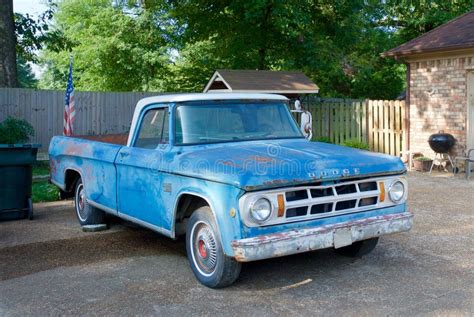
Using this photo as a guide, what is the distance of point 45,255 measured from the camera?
6000 mm

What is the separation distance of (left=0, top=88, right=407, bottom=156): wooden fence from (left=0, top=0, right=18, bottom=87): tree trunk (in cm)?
41

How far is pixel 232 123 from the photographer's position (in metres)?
5.68

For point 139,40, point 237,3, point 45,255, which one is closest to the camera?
point 45,255

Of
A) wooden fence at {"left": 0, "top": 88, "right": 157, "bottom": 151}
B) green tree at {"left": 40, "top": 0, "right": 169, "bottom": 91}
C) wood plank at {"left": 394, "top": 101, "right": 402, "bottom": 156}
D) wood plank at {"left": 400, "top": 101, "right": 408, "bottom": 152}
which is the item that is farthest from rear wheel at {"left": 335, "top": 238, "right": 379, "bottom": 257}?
green tree at {"left": 40, "top": 0, "right": 169, "bottom": 91}

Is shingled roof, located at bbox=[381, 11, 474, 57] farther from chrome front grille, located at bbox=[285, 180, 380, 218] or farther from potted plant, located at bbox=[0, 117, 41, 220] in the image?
potted plant, located at bbox=[0, 117, 41, 220]

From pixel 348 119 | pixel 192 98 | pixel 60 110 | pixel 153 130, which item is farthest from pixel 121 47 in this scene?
pixel 192 98

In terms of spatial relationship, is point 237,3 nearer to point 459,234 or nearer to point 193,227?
point 459,234

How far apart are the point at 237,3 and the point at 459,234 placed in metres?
14.2

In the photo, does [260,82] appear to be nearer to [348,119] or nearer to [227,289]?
[348,119]

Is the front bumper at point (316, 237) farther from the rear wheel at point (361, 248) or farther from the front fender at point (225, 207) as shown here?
the rear wheel at point (361, 248)

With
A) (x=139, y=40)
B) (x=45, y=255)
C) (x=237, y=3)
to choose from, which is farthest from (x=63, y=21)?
(x=45, y=255)

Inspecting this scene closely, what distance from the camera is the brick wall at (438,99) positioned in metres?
12.9

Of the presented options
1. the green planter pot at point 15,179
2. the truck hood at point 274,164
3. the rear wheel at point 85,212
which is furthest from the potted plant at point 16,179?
the truck hood at point 274,164

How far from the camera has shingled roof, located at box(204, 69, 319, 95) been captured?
14227 millimetres
